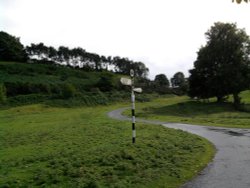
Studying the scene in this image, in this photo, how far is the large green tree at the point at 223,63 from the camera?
54875 millimetres

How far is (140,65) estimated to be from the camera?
594 ft

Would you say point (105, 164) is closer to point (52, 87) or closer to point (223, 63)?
point (223, 63)

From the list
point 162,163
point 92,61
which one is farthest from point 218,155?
point 92,61

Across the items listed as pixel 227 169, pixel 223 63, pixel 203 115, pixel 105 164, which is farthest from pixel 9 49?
pixel 227 169

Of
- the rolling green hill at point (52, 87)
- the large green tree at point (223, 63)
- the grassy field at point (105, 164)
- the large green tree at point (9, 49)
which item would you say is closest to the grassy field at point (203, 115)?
the large green tree at point (223, 63)

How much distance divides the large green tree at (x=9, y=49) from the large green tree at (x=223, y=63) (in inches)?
3493

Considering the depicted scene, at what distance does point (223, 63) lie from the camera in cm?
5694

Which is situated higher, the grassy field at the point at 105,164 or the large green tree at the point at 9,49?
the large green tree at the point at 9,49

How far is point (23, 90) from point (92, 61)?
8536 centimetres

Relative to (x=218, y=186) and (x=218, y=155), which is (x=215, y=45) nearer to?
(x=218, y=155)

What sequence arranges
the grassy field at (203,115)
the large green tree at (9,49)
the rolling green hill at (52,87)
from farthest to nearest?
the large green tree at (9,49), the rolling green hill at (52,87), the grassy field at (203,115)

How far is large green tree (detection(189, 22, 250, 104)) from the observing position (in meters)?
54.9

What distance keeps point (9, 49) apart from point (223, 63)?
96.4 m

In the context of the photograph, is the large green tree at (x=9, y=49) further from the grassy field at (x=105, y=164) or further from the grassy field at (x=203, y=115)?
the grassy field at (x=105, y=164)
